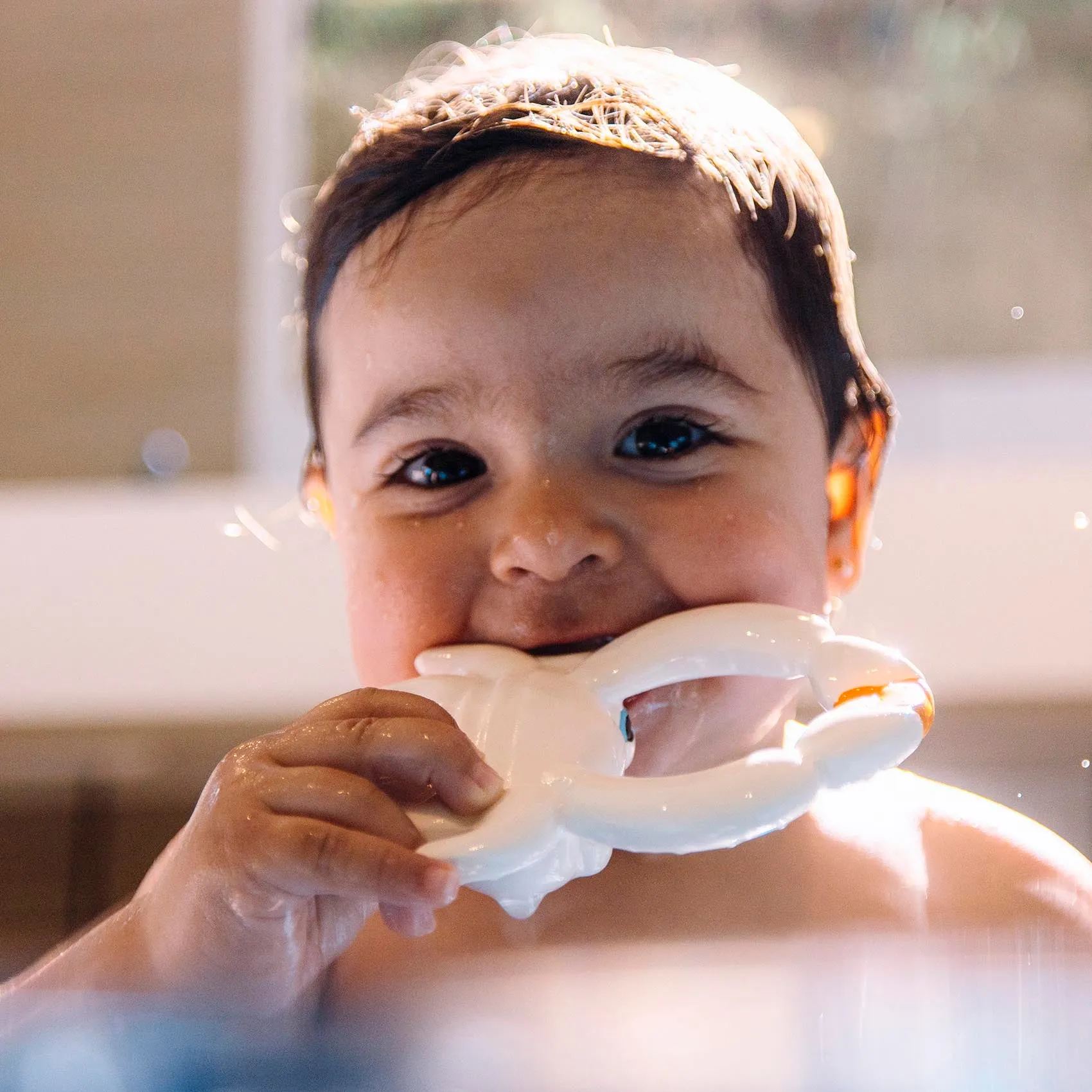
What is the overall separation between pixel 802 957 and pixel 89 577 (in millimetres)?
783

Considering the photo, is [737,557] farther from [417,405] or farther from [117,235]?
[117,235]

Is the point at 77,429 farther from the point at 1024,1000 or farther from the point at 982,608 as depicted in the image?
the point at 1024,1000

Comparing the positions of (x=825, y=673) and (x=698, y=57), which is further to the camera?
(x=698, y=57)

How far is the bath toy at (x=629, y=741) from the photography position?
0.40 m

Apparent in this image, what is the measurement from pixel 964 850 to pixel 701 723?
188mm

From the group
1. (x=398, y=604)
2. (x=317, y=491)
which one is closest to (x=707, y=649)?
(x=398, y=604)

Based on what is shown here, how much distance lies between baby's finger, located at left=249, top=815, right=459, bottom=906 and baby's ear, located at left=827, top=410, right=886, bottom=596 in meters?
0.33

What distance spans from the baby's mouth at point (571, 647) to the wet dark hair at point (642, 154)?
19 cm

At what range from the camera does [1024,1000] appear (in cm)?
41

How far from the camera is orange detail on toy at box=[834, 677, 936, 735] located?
45cm

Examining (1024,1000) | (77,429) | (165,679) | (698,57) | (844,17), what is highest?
(844,17)

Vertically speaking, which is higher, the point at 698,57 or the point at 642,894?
the point at 698,57

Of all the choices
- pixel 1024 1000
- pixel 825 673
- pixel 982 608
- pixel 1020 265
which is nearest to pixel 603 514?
pixel 825 673

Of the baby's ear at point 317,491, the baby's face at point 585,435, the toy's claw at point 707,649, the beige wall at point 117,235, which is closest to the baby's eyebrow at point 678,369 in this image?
the baby's face at point 585,435
